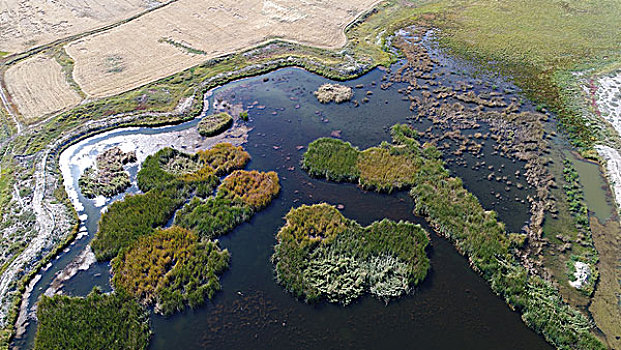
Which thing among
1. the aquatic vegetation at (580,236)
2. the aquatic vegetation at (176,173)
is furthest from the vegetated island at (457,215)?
the aquatic vegetation at (176,173)

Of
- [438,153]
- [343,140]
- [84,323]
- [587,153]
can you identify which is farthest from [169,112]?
[587,153]

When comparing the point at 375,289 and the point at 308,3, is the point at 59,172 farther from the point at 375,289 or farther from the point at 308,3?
the point at 308,3

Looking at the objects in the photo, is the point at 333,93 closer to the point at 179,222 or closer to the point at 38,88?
the point at 179,222

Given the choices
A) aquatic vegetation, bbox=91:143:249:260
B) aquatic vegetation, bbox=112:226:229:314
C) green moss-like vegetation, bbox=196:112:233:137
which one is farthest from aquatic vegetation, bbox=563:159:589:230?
green moss-like vegetation, bbox=196:112:233:137

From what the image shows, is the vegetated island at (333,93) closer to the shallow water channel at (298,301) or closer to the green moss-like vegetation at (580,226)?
the shallow water channel at (298,301)

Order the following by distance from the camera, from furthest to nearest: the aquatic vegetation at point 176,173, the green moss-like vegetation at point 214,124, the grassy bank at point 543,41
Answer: the grassy bank at point 543,41 < the green moss-like vegetation at point 214,124 < the aquatic vegetation at point 176,173

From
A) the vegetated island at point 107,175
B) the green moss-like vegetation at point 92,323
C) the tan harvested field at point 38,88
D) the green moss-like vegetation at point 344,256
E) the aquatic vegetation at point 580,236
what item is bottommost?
the aquatic vegetation at point 580,236

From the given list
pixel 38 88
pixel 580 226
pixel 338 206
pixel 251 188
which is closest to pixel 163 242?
pixel 251 188
